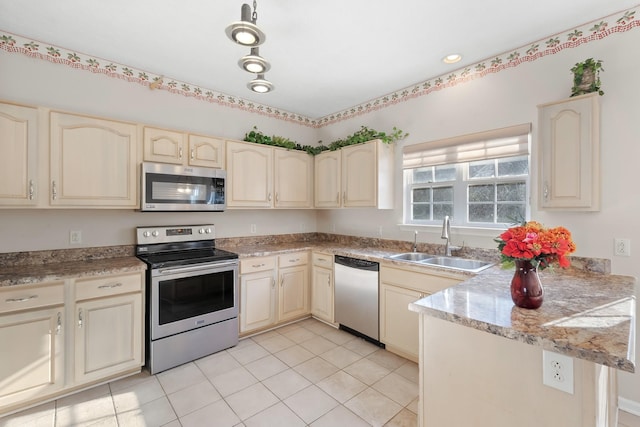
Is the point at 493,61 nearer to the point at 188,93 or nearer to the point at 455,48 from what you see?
the point at 455,48

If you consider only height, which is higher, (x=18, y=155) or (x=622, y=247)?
(x=18, y=155)

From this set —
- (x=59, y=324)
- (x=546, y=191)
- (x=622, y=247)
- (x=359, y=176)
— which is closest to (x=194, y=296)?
(x=59, y=324)

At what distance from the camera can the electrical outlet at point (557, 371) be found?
1.03 meters

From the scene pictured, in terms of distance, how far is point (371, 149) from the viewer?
3.16 metres

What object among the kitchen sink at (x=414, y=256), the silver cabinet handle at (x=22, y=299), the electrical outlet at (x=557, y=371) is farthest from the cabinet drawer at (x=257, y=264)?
the electrical outlet at (x=557, y=371)

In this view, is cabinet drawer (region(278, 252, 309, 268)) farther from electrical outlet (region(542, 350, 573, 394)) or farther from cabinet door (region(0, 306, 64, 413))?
electrical outlet (region(542, 350, 573, 394))

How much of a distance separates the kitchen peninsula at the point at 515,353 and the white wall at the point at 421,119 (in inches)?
32.1

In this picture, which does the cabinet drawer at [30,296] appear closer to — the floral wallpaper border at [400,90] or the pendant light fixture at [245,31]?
the floral wallpaper border at [400,90]

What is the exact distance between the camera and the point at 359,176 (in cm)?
329

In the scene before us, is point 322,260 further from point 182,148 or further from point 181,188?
point 182,148

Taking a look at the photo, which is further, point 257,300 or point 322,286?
point 322,286

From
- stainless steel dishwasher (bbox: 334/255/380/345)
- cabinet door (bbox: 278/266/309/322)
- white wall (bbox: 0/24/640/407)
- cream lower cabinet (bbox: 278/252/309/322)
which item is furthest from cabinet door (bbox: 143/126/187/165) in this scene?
stainless steel dishwasher (bbox: 334/255/380/345)

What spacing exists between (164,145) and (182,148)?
16 centimetres

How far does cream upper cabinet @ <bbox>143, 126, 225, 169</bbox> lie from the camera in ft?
8.63
